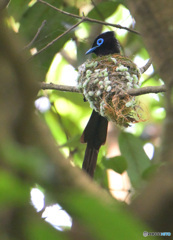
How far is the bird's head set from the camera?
4.93 m

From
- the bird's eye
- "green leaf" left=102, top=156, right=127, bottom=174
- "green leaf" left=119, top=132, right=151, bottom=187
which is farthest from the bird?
"green leaf" left=102, top=156, right=127, bottom=174

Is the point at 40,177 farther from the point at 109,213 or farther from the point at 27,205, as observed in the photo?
the point at 109,213

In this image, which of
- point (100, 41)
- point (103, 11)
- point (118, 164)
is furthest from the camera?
point (100, 41)

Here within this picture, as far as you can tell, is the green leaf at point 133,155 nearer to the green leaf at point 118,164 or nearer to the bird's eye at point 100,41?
the green leaf at point 118,164

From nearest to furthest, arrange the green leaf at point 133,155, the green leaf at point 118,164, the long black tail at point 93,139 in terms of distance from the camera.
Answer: the green leaf at point 118,164, the green leaf at point 133,155, the long black tail at point 93,139

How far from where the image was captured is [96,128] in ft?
14.6

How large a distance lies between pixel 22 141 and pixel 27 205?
0.53ft

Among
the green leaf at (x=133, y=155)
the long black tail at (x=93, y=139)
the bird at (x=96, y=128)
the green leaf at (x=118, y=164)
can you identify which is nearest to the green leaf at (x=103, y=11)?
the bird at (x=96, y=128)

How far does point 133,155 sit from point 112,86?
635mm

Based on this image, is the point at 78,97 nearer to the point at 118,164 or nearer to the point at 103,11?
the point at 103,11

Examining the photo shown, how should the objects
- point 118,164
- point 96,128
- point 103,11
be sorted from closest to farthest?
point 118,164, point 103,11, point 96,128

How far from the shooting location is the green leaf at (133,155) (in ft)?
12.0

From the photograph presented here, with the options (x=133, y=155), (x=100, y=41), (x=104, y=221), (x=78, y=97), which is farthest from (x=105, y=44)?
(x=104, y=221)

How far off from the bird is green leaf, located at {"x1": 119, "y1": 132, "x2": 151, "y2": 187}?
1.01 feet
